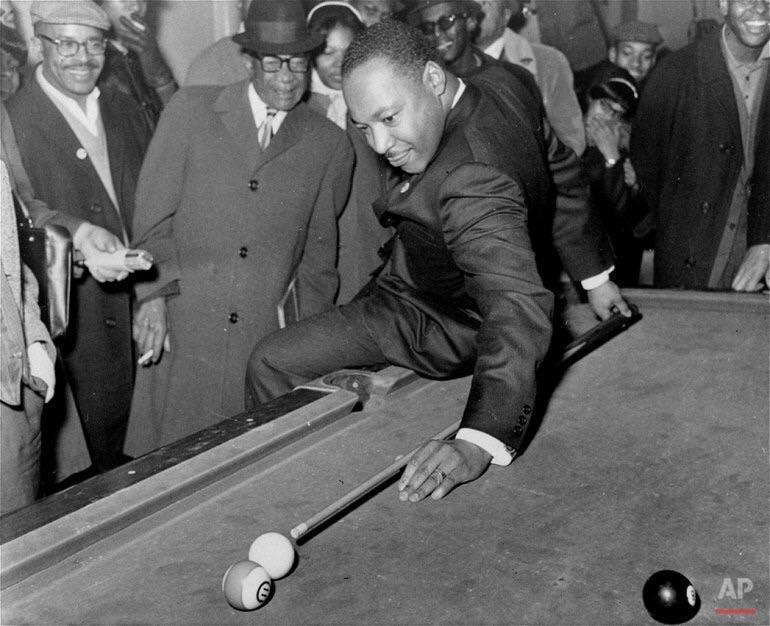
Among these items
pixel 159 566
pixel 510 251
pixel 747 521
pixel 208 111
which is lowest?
pixel 747 521

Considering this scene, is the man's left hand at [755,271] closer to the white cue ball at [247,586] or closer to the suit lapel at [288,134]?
the suit lapel at [288,134]

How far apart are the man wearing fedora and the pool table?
45.8 inches

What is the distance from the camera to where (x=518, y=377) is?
1681mm

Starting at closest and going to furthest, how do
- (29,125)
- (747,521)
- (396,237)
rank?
(747,521) < (396,237) < (29,125)

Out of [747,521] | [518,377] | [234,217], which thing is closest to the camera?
[747,521]

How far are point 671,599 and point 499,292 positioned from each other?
822 mm

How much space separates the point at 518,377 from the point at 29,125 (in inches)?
78.7

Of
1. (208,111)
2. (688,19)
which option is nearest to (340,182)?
(208,111)

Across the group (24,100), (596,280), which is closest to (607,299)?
(596,280)

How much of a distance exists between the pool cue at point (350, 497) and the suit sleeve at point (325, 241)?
1587 millimetres

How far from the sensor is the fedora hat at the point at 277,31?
2.85 m

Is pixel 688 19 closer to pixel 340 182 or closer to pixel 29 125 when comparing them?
pixel 340 182

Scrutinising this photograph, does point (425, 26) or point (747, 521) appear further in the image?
point (425, 26)

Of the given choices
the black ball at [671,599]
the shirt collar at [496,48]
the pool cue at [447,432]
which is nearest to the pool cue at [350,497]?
the pool cue at [447,432]
